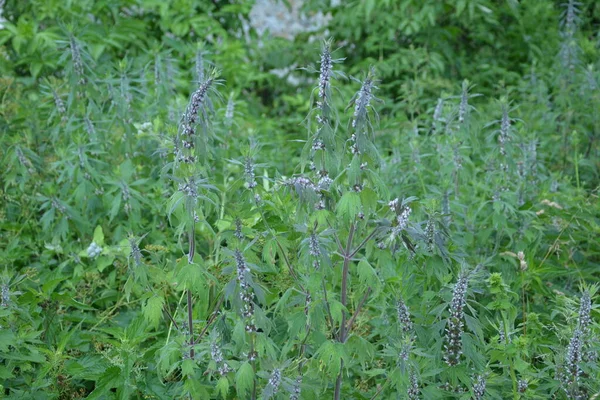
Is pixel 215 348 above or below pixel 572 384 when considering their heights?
above

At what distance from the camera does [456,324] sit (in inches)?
108

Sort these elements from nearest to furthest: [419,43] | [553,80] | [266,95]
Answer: [553,80] → [419,43] → [266,95]

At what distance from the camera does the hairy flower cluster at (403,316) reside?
2771 mm

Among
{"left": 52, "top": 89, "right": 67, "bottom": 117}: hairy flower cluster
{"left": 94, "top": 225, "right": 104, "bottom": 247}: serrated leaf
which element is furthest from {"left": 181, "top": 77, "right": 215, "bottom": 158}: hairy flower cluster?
{"left": 52, "top": 89, "right": 67, "bottom": 117}: hairy flower cluster

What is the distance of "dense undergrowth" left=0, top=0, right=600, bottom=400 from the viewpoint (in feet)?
8.30

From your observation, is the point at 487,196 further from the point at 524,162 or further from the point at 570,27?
the point at 570,27

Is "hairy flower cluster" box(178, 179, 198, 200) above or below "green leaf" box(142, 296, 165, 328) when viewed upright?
above

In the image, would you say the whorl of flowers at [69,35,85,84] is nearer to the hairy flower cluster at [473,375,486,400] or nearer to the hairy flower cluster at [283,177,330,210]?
the hairy flower cluster at [283,177,330,210]

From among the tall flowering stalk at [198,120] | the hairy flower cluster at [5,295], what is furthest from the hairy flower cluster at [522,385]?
the hairy flower cluster at [5,295]

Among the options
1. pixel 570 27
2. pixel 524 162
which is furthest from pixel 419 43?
pixel 524 162

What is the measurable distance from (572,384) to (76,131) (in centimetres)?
269

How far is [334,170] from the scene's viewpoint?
99.5 inches

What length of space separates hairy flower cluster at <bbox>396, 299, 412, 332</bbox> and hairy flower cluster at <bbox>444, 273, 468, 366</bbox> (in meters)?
0.14

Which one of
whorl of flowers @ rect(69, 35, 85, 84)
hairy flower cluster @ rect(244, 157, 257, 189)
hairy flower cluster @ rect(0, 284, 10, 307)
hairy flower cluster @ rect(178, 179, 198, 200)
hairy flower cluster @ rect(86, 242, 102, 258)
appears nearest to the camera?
hairy flower cluster @ rect(178, 179, 198, 200)
